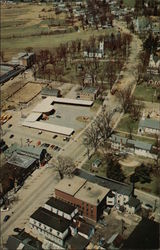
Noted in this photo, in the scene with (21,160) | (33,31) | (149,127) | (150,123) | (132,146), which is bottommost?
(21,160)

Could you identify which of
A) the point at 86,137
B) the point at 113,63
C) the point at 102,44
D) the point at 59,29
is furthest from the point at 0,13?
the point at 86,137

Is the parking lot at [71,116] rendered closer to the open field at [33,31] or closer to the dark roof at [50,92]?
the dark roof at [50,92]

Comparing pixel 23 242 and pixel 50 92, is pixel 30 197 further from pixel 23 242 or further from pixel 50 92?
pixel 50 92

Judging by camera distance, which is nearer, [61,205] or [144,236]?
[144,236]

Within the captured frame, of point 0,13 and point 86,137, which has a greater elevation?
point 0,13

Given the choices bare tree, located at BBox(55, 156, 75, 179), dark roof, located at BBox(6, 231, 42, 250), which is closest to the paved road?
bare tree, located at BBox(55, 156, 75, 179)

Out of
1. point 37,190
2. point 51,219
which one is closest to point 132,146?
point 37,190

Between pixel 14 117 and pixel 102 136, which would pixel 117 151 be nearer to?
pixel 102 136
